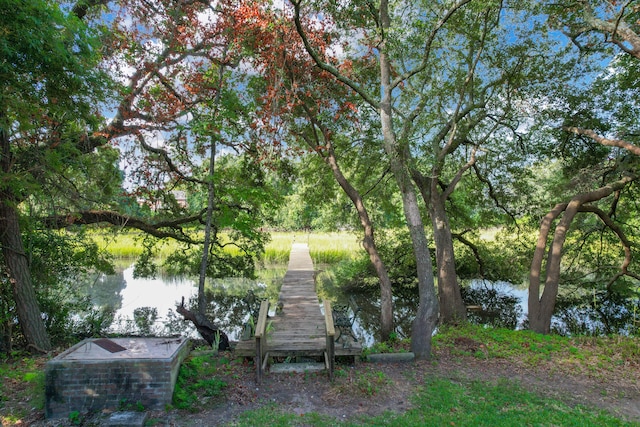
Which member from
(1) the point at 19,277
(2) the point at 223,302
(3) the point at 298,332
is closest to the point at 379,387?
(3) the point at 298,332

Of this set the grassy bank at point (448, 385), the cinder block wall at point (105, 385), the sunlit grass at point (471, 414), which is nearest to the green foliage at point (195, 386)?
the grassy bank at point (448, 385)

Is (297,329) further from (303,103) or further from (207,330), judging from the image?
(303,103)

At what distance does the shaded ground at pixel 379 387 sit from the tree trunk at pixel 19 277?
2.09 m

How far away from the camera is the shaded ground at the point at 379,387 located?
448 centimetres

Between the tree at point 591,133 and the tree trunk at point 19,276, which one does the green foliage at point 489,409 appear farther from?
the tree trunk at point 19,276

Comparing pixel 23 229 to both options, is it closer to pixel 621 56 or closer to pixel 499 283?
pixel 621 56

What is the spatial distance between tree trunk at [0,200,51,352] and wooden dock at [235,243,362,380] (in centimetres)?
387

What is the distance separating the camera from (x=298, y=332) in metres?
7.22

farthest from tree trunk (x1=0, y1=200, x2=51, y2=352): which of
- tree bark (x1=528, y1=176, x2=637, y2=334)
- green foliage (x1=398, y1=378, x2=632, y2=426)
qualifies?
tree bark (x1=528, y1=176, x2=637, y2=334)

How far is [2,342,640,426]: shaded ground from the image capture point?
14.7ft

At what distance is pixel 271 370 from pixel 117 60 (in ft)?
22.6

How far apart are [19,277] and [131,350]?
11.7 feet

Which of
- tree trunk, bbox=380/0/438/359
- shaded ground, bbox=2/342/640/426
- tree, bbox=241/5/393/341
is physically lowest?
shaded ground, bbox=2/342/640/426

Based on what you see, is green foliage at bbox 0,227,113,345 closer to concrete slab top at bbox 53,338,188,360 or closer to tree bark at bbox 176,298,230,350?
tree bark at bbox 176,298,230,350
